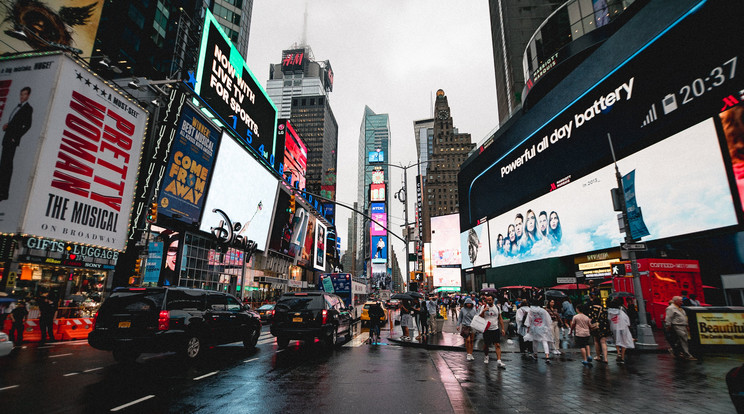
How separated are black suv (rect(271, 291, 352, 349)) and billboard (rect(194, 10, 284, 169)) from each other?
18.8 meters

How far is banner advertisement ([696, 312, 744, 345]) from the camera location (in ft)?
32.6

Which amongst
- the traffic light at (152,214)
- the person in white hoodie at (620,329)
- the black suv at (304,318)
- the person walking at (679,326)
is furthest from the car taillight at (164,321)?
the person walking at (679,326)

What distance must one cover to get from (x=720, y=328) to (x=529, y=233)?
27204mm

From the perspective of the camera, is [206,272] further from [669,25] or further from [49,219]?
[669,25]

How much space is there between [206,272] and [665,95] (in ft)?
115

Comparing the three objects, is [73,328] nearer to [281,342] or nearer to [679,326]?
[281,342]

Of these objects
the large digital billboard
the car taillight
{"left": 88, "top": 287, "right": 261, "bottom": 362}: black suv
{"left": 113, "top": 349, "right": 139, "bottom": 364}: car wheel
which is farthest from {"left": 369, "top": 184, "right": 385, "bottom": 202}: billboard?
the car taillight

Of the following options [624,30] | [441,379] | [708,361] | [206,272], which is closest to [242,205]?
[206,272]

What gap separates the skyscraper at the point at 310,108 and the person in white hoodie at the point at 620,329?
125769mm

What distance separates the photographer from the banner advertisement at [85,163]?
14.0m

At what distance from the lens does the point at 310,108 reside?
162625 mm

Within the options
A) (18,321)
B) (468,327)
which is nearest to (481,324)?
(468,327)

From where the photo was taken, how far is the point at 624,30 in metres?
24.1

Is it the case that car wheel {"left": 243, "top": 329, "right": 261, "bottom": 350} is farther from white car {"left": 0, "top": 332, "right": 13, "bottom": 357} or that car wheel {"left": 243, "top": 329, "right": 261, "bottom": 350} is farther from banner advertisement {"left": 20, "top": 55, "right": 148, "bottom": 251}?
banner advertisement {"left": 20, "top": 55, "right": 148, "bottom": 251}
